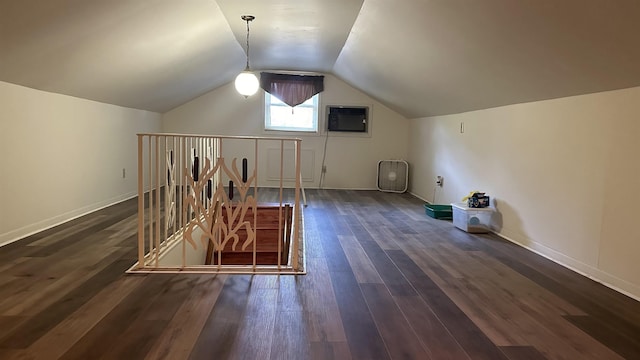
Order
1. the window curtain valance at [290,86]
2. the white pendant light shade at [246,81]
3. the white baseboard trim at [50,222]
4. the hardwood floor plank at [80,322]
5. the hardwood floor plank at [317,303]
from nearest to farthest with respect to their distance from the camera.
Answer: the hardwood floor plank at [80,322], the hardwood floor plank at [317,303], the white baseboard trim at [50,222], the white pendant light shade at [246,81], the window curtain valance at [290,86]

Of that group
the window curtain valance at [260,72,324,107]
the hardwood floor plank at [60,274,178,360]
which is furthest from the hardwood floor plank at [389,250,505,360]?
the window curtain valance at [260,72,324,107]

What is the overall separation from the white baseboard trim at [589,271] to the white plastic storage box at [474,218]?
1.90 feet

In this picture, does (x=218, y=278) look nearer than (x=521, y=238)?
Yes

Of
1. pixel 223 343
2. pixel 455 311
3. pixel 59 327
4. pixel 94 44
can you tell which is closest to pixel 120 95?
pixel 94 44

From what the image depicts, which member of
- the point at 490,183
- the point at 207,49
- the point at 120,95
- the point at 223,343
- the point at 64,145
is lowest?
the point at 223,343

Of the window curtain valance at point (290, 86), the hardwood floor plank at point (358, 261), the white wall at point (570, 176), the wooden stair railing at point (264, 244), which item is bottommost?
the wooden stair railing at point (264, 244)

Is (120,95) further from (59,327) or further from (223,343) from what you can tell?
(223,343)

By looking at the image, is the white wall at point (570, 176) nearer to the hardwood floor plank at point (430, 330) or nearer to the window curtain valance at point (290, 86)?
the hardwood floor plank at point (430, 330)

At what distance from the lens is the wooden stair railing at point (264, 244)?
193 inches

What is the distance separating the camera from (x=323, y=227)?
15.1ft

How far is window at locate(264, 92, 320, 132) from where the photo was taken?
7.79 metres

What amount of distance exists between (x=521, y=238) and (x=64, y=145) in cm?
464

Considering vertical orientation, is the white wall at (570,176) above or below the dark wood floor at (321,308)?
above

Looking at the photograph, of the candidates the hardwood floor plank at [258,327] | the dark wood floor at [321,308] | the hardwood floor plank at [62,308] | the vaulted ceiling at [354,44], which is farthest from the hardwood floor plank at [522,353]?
the hardwood floor plank at [62,308]
